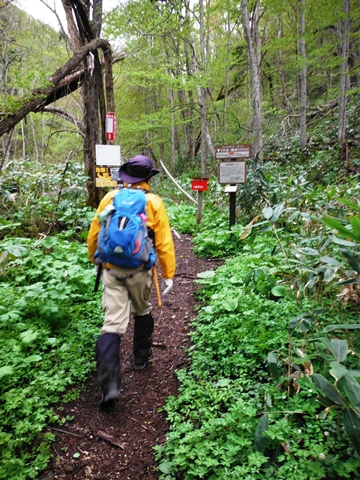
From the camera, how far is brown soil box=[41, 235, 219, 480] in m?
1.82

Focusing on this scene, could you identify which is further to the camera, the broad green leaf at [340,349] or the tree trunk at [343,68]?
the tree trunk at [343,68]

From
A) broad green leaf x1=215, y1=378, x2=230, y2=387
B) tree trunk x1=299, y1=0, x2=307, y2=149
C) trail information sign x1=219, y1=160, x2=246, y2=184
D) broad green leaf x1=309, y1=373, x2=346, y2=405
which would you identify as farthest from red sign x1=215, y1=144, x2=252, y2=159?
broad green leaf x1=309, y1=373, x2=346, y2=405

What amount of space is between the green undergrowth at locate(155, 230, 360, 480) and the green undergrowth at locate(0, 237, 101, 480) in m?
0.84

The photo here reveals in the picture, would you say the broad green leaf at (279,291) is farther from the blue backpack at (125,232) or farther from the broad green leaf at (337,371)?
the broad green leaf at (337,371)

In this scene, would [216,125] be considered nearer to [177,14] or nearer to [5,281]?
[177,14]

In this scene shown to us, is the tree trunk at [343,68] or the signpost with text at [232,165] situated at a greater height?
the tree trunk at [343,68]

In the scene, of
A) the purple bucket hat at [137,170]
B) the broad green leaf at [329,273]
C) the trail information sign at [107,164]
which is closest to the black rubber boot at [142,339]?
the purple bucket hat at [137,170]

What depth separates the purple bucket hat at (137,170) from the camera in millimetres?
2385

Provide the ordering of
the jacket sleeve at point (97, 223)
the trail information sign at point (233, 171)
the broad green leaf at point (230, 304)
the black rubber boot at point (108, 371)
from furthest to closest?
the trail information sign at point (233, 171)
the broad green leaf at point (230, 304)
the jacket sleeve at point (97, 223)
the black rubber boot at point (108, 371)

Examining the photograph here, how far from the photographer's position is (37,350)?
2.74 m

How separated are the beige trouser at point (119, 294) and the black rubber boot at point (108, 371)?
120 millimetres

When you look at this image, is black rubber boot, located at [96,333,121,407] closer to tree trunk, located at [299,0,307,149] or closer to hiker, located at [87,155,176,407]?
hiker, located at [87,155,176,407]

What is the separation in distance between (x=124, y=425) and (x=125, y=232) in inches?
55.5

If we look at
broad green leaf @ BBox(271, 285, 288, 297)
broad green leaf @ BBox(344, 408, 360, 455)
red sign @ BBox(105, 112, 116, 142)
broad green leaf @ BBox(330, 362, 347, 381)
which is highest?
red sign @ BBox(105, 112, 116, 142)
